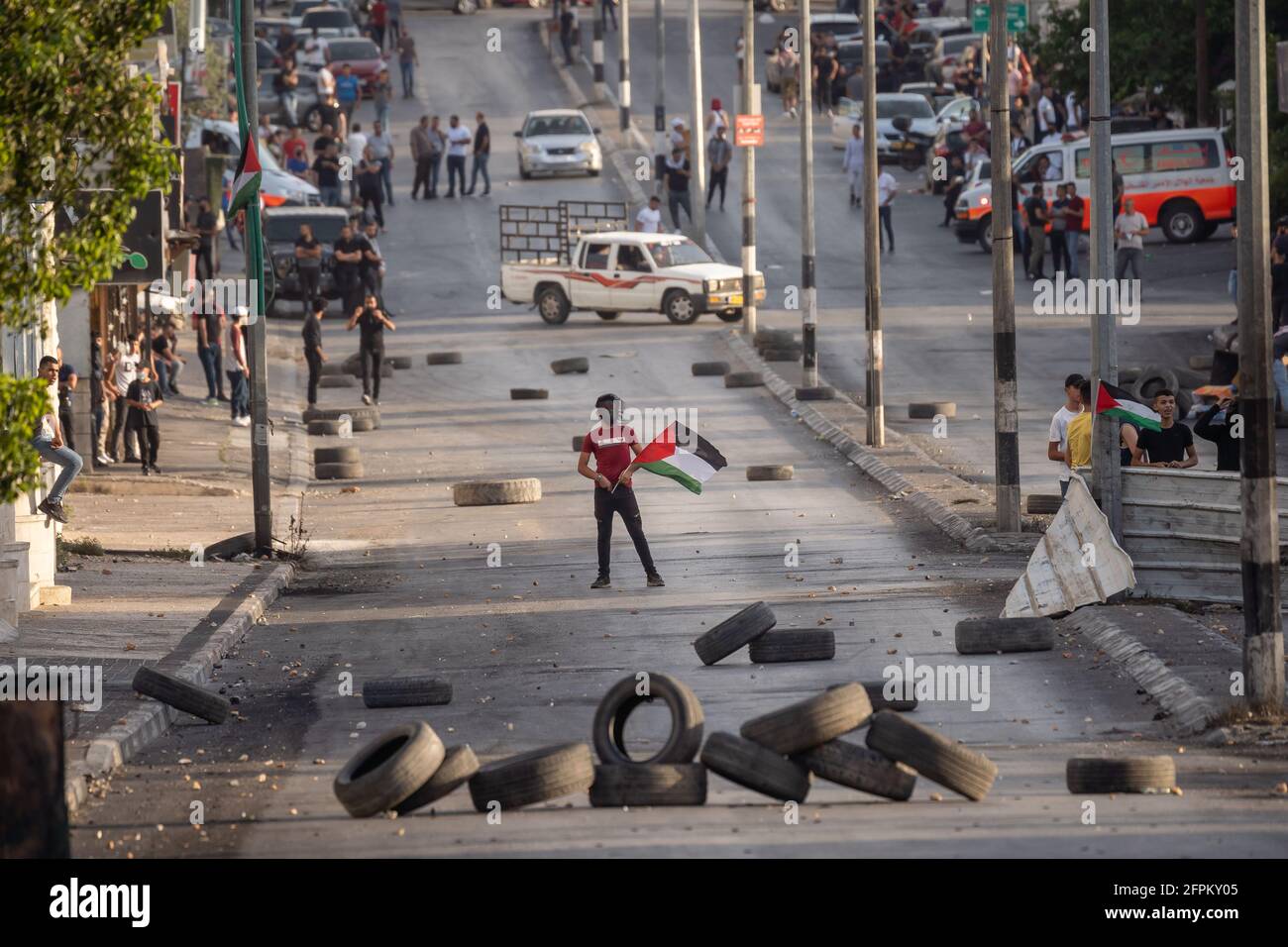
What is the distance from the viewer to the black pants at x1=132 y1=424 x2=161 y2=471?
1097 inches

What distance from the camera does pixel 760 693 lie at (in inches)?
573

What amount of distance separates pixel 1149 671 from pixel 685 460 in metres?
6.64

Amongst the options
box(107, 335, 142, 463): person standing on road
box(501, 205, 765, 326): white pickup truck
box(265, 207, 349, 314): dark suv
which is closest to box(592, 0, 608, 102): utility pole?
box(265, 207, 349, 314): dark suv

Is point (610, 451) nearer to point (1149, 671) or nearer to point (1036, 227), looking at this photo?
point (1149, 671)

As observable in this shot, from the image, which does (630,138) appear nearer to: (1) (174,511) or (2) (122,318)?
(2) (122,318)

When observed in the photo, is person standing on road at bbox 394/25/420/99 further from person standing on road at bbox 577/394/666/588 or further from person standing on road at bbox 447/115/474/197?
person standing on road at bbox 577/394/666/588

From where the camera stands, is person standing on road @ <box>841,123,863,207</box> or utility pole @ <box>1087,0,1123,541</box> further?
person standing on road @ <box>841,123,863,207</box>

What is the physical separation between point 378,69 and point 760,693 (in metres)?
50.6

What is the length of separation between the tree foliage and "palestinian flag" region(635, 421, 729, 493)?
790 cm

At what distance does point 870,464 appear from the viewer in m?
27.2

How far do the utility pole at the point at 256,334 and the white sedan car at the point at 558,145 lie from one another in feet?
107

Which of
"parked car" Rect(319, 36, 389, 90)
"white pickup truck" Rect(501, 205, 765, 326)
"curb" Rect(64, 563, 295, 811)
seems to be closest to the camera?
"curb" Rect(64, 563, 295, 811)
